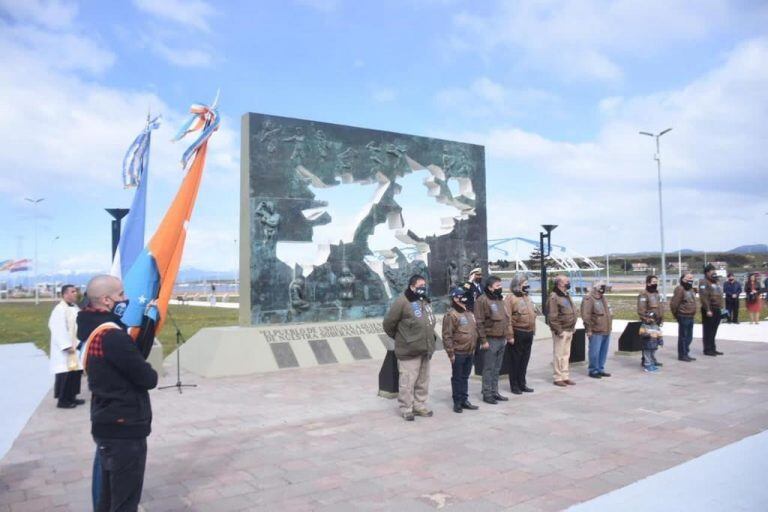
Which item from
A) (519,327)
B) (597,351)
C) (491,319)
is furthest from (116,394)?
(597,351)

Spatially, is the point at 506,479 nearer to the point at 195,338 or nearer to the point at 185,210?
the point at 185,210

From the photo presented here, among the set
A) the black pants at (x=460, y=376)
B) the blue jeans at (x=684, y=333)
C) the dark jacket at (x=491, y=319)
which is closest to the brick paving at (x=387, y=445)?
the black pants at (x=460, y=376)

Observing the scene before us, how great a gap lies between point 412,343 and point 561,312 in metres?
2.90

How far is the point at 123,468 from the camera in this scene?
3.08 meters

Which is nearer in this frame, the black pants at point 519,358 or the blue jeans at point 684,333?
the black pants at point 519,358

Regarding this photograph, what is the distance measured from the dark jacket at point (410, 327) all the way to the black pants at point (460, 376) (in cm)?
42

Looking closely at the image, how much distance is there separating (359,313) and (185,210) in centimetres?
730

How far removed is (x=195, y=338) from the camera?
10.7m

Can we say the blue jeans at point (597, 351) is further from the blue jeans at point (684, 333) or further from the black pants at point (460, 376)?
the black pants at point (460, 376)

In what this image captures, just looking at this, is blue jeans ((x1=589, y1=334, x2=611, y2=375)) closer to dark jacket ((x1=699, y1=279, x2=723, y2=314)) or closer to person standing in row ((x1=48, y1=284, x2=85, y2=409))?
dark jacket ((x1=699, y1=279, x2=723, y2=314))

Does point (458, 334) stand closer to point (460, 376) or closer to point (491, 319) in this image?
point (460, 376)

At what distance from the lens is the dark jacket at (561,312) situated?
8211 mm

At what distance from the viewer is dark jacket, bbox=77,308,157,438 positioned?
3.00 m

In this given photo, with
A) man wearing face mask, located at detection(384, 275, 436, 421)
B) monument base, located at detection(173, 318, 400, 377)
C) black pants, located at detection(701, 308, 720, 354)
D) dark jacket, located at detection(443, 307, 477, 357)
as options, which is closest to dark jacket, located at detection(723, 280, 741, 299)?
black pants, located at detection(701, 308, 720, 354)
